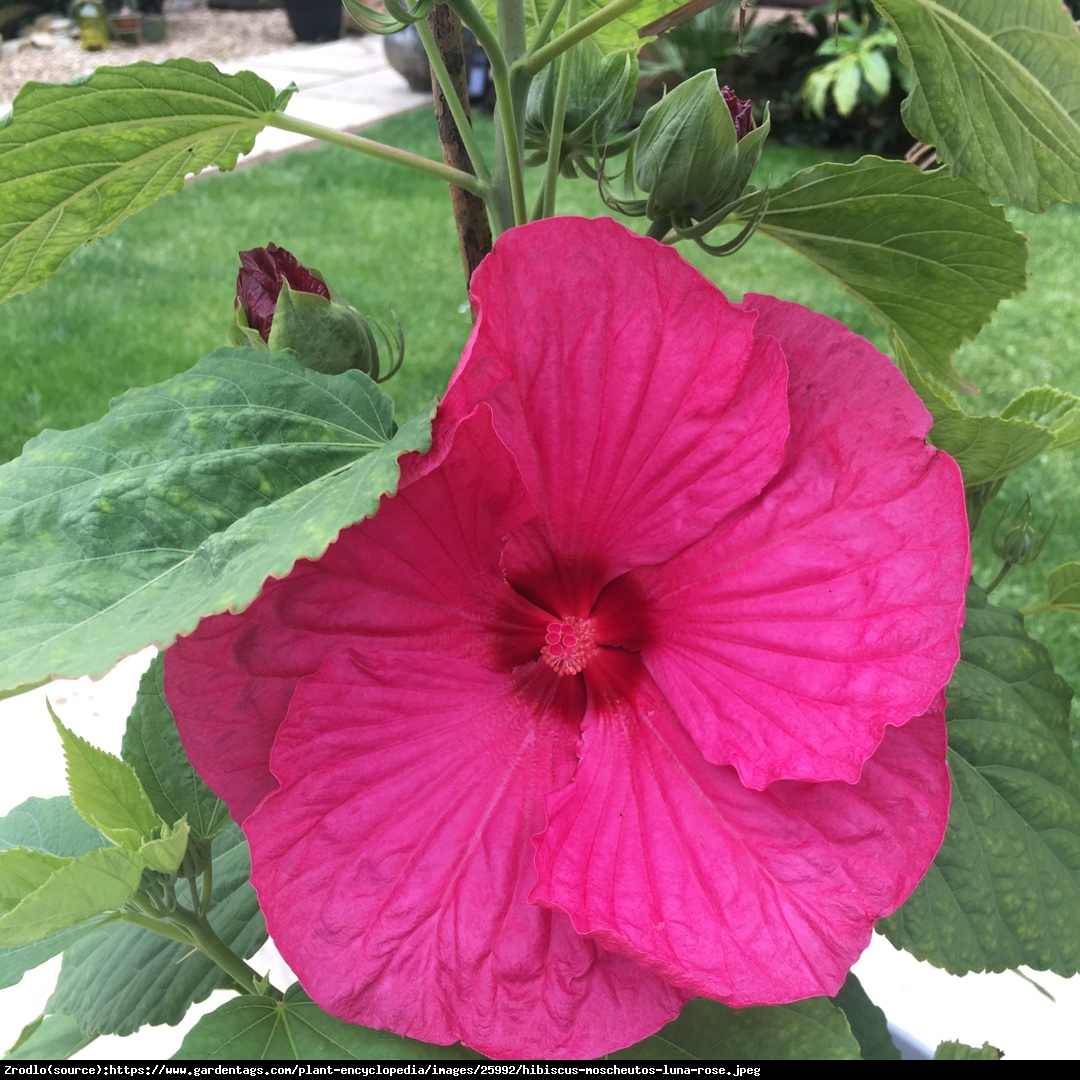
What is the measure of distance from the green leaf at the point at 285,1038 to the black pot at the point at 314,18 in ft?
21.0

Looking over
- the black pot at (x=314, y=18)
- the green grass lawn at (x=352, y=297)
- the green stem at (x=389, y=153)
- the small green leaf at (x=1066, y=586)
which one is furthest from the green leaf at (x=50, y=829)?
the black pot at (x=314, y=18)

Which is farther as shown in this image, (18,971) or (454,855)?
(18,971)

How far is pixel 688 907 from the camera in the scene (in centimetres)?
35

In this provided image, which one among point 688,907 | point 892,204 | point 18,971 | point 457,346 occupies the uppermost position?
point 892,204

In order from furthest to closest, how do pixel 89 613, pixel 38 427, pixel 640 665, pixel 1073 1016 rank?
pixel 38 427 < pixel 1073 1016 < pixel 640 665 < pixel 89 613

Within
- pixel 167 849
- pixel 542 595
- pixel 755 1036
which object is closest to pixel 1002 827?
pixel 755 1036

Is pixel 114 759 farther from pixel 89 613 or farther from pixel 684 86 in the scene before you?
pixel 684 86

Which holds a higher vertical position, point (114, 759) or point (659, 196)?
point (659, 196)

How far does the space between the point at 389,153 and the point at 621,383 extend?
20cm

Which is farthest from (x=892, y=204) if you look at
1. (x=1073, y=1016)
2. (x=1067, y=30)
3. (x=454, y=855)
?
(x=1073, y=1016)

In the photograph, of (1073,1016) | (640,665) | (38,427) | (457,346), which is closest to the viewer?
(640,665)

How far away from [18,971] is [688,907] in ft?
1.16

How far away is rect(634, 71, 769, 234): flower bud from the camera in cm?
45

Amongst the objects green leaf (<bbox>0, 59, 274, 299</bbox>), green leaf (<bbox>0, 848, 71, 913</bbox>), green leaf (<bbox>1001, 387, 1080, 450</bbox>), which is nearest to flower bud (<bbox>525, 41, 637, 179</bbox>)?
green leaf (<bbox>0, 59, 274, 299</bbox>)
